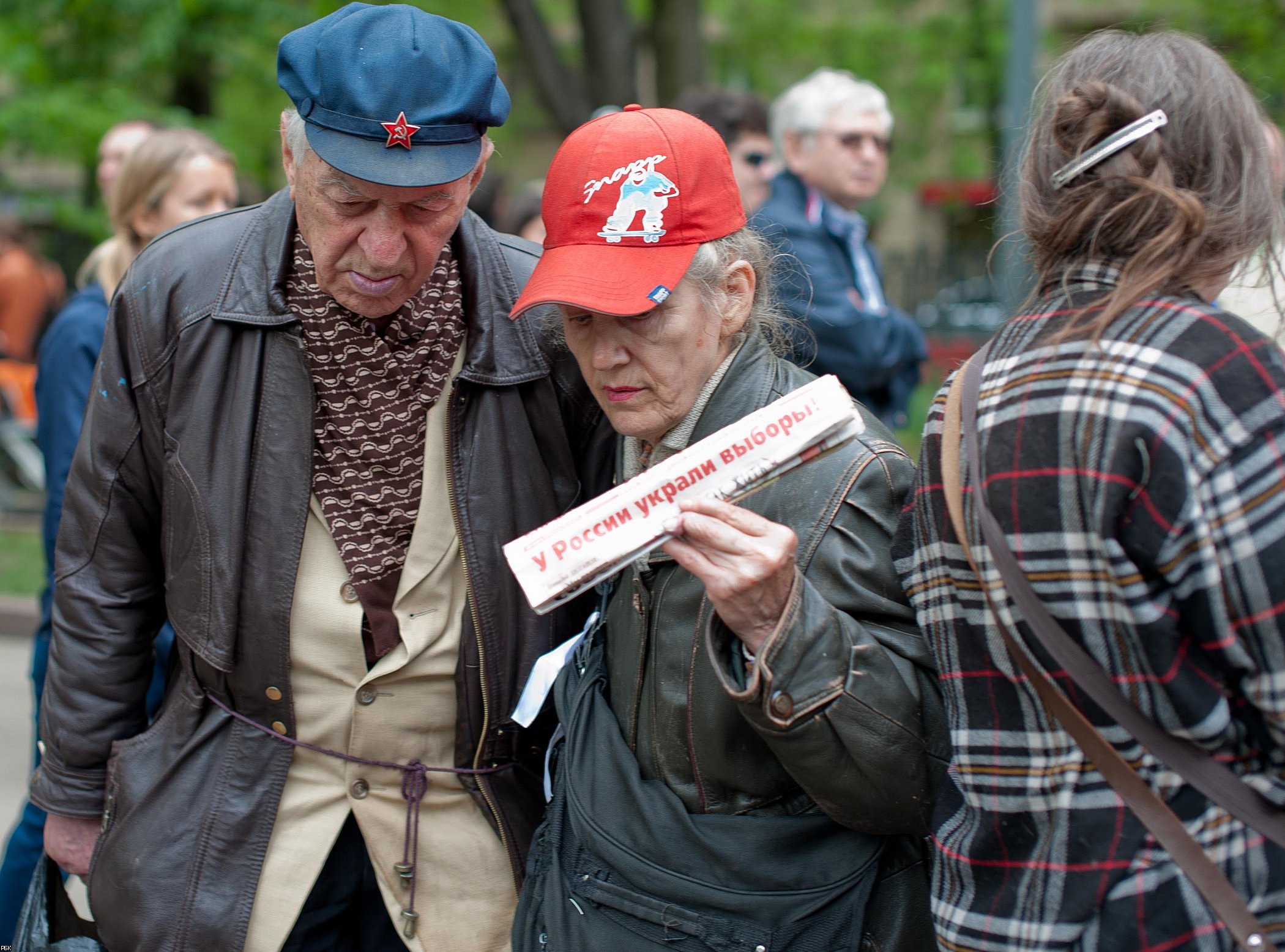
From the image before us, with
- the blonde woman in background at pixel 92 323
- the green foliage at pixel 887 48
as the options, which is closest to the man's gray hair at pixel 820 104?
the blonde woman in background at pixel 92 323

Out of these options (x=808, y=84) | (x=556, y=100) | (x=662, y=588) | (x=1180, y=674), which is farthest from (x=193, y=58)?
(x=1180, y=674)

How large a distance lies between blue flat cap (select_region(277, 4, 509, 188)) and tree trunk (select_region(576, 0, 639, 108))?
300 inches

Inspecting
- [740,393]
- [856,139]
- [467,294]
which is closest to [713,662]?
[740,393]

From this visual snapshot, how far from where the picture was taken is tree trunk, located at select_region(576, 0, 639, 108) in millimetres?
9492

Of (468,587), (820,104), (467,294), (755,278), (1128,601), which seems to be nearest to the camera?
(1128,601)

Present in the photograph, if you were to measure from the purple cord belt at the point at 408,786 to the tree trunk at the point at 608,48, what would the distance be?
7.87 m

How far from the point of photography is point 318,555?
222 centimetres

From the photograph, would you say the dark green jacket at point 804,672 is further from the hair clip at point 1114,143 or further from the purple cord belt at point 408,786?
the hair clip at point 1114,143

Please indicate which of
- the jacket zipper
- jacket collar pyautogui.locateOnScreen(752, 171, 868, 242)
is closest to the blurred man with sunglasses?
jacket collar pyautogui.locateOnScreen(752, 171, 868, 242)

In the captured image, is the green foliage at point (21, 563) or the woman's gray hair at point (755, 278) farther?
the green foliage at point (21, 563)

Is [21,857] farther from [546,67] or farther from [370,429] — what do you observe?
[546,67]

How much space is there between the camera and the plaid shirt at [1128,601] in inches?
55.9

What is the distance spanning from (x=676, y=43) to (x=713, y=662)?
8.94m

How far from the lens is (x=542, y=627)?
2.29m
